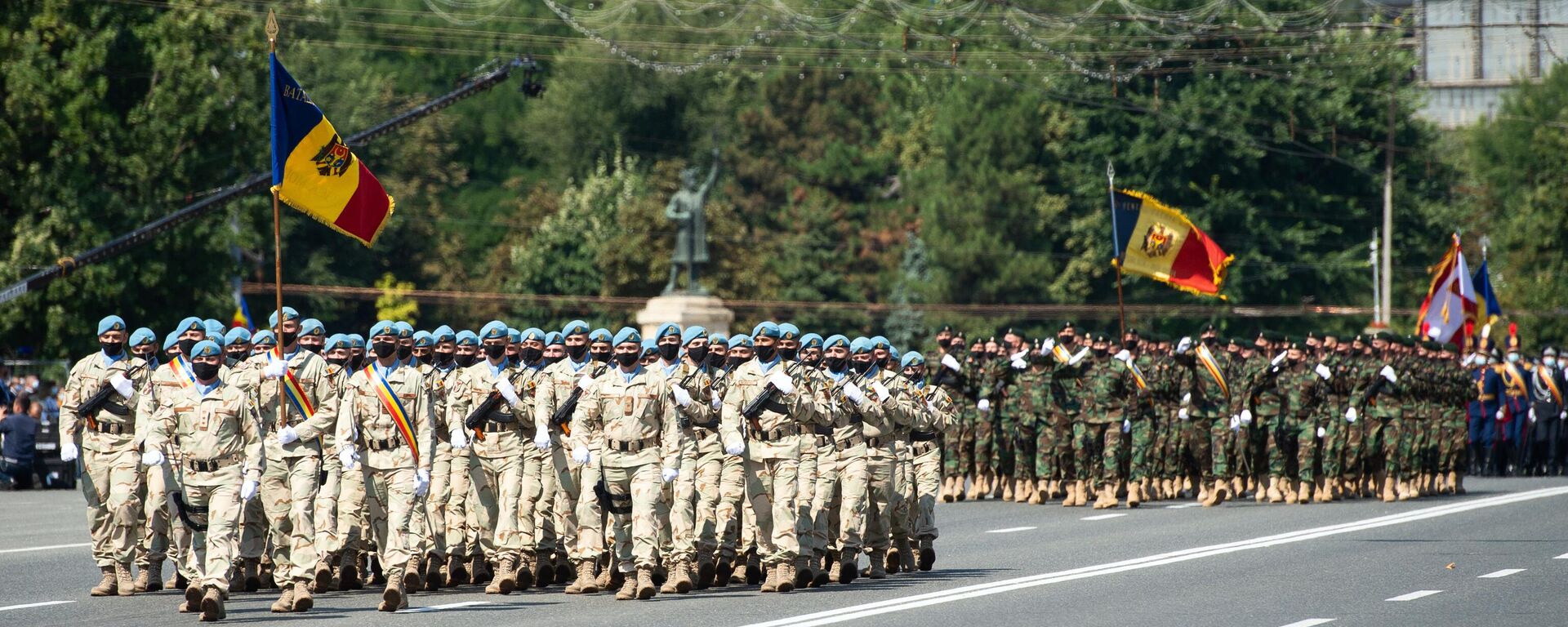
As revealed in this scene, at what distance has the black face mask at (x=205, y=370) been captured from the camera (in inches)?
511

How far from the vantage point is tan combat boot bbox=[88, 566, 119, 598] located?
13969 mm

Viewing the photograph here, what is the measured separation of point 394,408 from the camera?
14.1m

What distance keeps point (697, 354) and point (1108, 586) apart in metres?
3.25

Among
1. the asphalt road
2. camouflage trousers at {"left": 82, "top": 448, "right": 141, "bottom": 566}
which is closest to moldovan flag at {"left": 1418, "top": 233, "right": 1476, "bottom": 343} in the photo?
the asphalt road

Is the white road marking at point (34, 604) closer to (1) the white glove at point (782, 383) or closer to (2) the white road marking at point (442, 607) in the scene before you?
(2) the white road marking at point (442, 607)

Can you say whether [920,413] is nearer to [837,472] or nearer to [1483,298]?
[837,472]

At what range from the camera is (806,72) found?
71500 mm

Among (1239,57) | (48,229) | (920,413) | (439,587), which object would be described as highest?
(1239,57)

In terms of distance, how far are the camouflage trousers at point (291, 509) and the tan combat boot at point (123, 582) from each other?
3.35ft

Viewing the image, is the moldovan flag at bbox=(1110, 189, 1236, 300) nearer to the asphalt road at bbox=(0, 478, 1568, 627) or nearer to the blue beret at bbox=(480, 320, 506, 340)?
the asphalt road at bbox=(0, 478, 1568, 627)

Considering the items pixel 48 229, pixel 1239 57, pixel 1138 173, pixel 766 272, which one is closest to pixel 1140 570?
pixel 48 229

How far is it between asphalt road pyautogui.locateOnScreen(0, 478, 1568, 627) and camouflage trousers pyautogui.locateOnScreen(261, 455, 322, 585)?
1.11 ft

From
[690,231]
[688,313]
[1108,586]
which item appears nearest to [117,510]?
[1108,586]

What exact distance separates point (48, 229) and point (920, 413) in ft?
78.8
